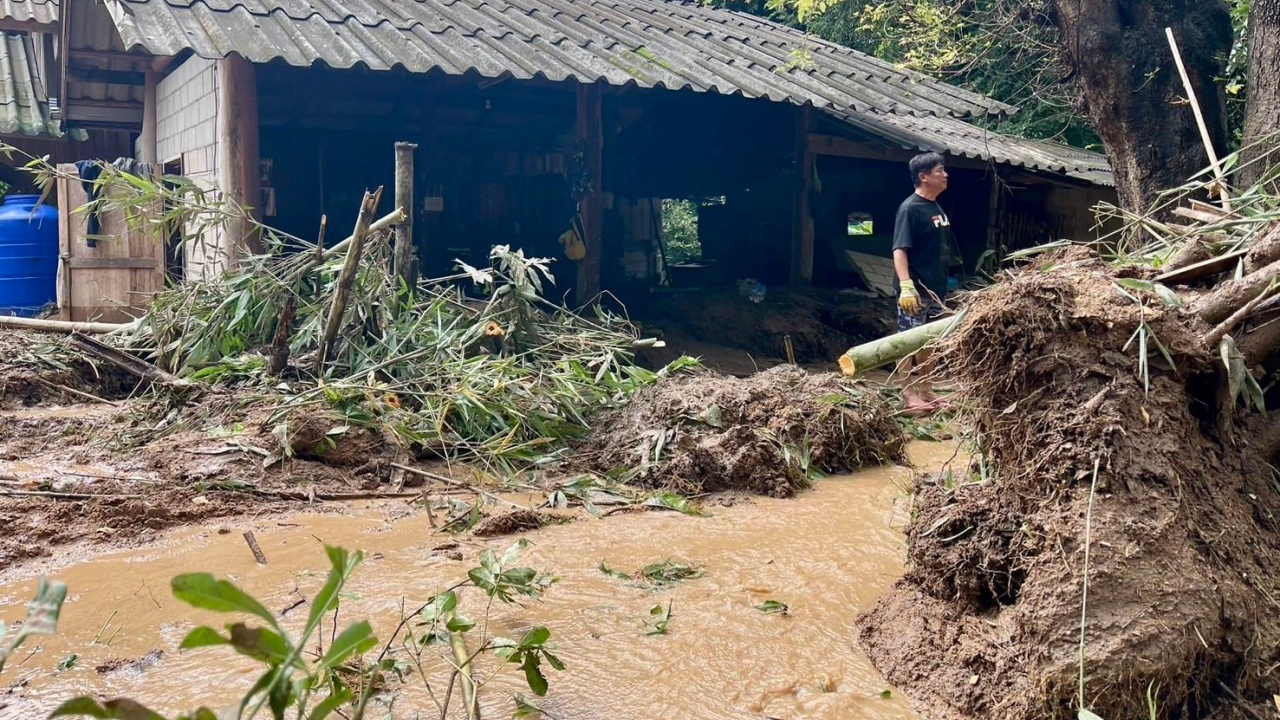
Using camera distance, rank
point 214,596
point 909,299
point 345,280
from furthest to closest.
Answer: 1. point 909,299
2. point 345,280
3. point 214,596

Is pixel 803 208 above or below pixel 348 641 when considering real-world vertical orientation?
above

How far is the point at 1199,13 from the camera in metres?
6.34

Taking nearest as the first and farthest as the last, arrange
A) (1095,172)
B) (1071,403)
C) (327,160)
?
(1071,403), (1095,172), (327,160)

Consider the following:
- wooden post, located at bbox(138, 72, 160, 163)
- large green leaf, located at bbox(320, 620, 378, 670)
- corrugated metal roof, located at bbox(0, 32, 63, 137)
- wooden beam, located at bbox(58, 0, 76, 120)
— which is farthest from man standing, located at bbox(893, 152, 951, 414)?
corrugated metal roof, located at bbox(0, 32, 63, 137)

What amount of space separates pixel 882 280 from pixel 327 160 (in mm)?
6797

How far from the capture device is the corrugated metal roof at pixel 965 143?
9375 mm

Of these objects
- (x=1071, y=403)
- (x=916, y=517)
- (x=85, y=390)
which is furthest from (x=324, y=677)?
(x=85, y=390)

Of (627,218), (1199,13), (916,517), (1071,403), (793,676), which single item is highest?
(1199,13)

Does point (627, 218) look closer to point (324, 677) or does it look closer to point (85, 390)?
point (85, 390)

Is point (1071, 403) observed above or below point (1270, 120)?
below

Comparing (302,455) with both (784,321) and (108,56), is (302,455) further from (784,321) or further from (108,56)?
(108,56)

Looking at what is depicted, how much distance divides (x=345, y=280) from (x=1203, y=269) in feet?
13.8

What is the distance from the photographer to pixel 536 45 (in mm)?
8844

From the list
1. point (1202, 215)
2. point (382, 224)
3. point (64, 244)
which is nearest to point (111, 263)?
point (64, 244)
